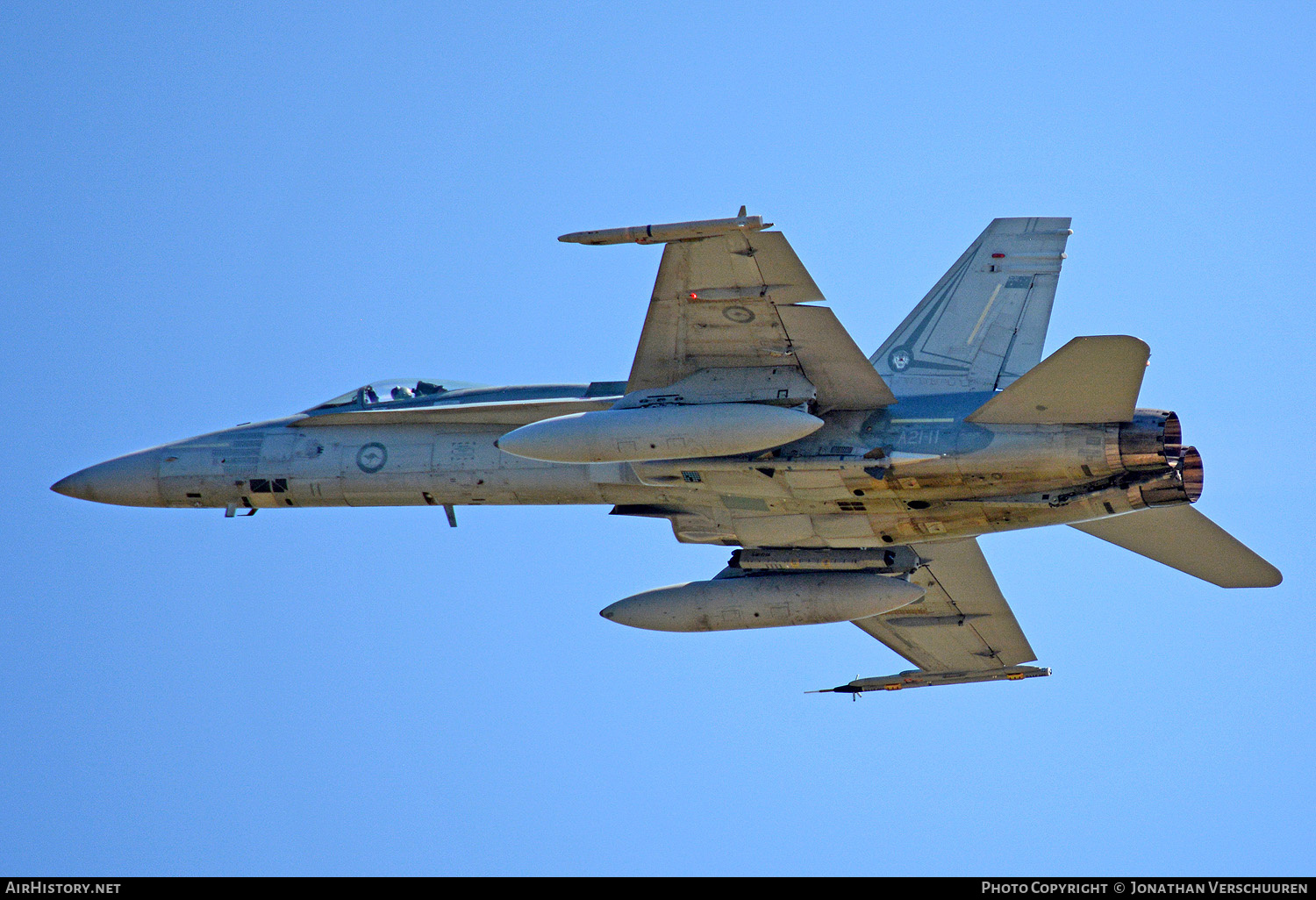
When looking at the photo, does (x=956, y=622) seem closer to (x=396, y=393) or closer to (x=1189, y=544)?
(x=1189, y=544)

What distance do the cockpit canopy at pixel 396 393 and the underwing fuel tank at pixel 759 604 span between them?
3.65m

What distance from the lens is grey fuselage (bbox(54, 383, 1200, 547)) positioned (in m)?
18.2

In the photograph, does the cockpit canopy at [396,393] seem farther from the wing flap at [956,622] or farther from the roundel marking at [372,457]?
the wing flap at [956,622]

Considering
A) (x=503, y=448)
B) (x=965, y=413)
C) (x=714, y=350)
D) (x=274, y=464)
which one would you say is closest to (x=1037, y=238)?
(x=965, y=413)

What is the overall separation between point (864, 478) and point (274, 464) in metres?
8.14

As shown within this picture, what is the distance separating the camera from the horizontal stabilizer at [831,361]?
17891mm

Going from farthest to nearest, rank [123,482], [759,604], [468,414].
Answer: [123,482] → [759,604] → [468,414]

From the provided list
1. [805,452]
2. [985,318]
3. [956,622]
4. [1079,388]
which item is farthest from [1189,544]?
[805,452]

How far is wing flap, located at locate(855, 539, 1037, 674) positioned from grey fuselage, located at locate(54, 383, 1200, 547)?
301cm

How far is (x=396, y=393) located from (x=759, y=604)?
565cm

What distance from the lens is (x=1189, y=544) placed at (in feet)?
66.8
